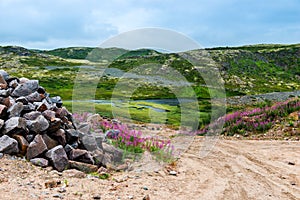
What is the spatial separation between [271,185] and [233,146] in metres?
7.09

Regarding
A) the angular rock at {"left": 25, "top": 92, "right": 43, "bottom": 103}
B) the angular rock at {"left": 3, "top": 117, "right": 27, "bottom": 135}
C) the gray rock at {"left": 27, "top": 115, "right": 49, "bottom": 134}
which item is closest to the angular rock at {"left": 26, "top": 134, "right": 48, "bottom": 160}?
the gray rock at {"left": 27, "top": 115, "right": 49, "bottom": 134}

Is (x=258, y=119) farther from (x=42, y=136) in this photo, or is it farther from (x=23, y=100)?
(x=23, y=100)

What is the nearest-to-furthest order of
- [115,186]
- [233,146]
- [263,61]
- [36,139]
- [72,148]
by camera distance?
1. [115,186]
2. [36,139]
3. [72,148]
4. [233,146]
5. [263,61]

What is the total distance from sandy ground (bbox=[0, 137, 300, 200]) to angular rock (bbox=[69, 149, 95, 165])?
1.11 m

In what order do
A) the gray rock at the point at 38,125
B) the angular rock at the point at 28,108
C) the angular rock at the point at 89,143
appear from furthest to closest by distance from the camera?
the angular rock at the point at 89,143, the angular rock at the point at 28,108, the gray rock at the point at 38,125

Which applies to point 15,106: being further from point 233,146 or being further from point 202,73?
point 202,73

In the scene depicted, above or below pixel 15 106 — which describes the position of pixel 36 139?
below

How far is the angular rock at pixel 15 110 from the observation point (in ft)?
33.9

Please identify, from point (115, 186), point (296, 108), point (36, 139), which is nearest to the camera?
point (115, 186)

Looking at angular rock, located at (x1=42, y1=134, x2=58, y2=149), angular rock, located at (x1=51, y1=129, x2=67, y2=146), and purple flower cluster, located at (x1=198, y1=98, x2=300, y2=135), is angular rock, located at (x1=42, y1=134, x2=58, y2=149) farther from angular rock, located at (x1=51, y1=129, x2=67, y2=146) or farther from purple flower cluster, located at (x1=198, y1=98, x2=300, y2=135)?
purple flower cluster, located at (x1=198, y1=98, x2=300, y2=135)

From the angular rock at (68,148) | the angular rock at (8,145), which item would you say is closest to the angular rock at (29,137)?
the angular rock at (8,145)

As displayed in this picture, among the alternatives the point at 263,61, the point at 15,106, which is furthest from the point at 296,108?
the point at 263,61

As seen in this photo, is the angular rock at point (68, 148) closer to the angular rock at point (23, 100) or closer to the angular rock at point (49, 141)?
the angular rock at point (49, 141)

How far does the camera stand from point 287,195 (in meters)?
8.85
